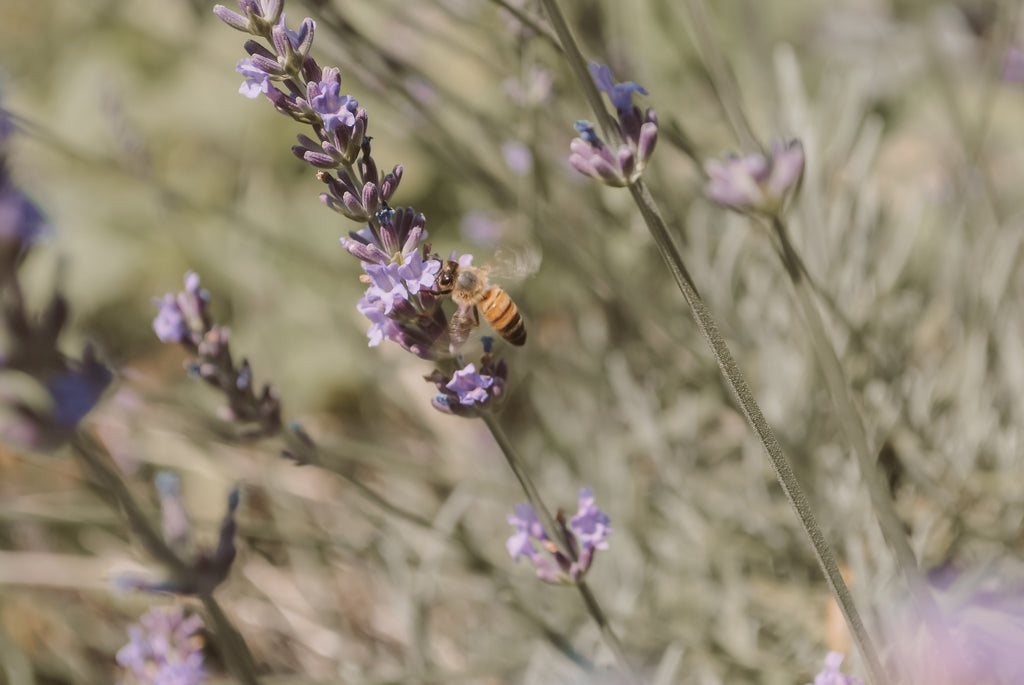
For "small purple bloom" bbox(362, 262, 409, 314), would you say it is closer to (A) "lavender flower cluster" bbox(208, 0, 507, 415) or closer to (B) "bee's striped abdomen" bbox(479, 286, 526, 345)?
(A) "lavender flower cluster" bbox(208, 0, 507, 415)

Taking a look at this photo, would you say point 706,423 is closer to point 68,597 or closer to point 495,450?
point 495,450

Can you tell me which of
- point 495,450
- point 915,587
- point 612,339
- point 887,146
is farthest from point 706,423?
point 887,146

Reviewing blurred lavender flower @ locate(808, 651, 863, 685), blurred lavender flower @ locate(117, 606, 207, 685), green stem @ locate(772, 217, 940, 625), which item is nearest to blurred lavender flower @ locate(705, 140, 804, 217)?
green stem @ locate(772, 217, 940, 625)

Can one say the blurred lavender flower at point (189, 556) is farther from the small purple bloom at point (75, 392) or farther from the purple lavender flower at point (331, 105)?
the purple lavender flower at point (331, 105)

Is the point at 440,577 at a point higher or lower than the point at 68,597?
higher

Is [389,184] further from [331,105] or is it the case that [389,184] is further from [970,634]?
[970,634]

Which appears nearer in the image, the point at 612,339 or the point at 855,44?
the point at 612,339

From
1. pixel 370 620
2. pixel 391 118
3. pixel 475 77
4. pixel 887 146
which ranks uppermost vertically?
pixel 887 146

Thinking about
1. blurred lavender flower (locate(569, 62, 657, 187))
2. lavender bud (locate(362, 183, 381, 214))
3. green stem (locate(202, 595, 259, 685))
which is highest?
blurred lavender flower (locate(569, 62, 657, 187))
